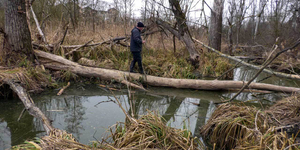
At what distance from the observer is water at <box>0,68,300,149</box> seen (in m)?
3.37

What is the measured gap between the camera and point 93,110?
14.5 ft

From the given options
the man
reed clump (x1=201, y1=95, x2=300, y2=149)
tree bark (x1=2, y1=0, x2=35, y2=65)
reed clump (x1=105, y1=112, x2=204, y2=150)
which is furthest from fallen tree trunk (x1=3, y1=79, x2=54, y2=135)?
the man

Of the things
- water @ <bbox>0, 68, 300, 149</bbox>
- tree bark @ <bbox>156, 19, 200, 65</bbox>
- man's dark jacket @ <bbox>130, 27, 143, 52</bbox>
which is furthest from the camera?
tree bark @ <bbox>156, 19, 200, 65</bbox>

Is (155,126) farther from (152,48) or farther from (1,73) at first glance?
(152,48)

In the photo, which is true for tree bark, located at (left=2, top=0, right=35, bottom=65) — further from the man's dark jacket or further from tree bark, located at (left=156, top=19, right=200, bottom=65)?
tree bark, located at (left=156, top=19, right=200, bottom=65)

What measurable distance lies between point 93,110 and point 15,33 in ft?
11.3

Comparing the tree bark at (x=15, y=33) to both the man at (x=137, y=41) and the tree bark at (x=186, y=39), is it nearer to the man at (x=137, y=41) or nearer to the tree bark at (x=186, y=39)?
the man at (x=137, y=41)

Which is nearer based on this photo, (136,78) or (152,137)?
(152,137)

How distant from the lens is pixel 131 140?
2.37 metres

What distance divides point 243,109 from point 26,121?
12.1 feet

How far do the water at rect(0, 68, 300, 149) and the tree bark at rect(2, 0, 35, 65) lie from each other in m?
1.56

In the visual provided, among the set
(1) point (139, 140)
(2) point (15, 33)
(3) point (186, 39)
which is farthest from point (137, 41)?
(1) point (139, 140)

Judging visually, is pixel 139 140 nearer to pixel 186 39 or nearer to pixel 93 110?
pixel 93 110

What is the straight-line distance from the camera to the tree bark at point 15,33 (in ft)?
18.5
